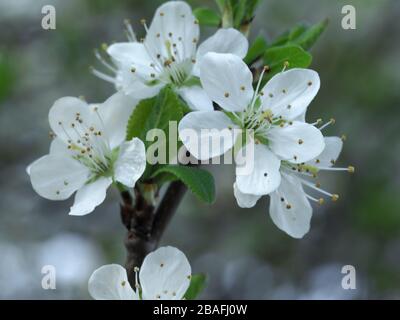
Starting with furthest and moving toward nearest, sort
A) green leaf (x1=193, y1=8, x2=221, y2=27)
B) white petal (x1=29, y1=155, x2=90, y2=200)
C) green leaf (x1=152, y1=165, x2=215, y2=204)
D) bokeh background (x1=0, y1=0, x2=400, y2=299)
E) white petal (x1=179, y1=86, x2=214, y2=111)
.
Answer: bokeh background (x1=0, y1=0, x2=400, y2=299)
green leaf (x1=193, y1=8, x2=221, y2=27)
white petal (x1=29, y1=155, x2=90, y2=200)
white petal (x1=179, y1=86, x2=214, y2=111)
green leaf (x1=152, y1=165, x2=215, y2=204)

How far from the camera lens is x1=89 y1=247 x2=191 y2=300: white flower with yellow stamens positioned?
1.35 metres

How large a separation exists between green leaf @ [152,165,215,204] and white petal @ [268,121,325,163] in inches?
6.8

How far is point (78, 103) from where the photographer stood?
1.57m

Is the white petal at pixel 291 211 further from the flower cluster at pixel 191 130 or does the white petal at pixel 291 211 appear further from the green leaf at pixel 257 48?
the green leaf at pixel 257 48

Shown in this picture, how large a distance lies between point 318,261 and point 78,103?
7.07 feet

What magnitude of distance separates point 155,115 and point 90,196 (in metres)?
0.23

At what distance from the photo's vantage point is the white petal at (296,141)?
4.53 feet

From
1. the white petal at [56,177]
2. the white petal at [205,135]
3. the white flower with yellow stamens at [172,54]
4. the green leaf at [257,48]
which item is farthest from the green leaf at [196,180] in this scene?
the green leaf at [257,48]

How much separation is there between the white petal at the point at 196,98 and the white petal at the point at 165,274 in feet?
0.99

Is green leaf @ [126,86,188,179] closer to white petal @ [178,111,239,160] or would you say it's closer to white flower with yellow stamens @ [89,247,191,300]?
white petal @ [178,111,239,160]

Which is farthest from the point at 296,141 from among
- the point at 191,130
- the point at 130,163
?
the point at 130,163

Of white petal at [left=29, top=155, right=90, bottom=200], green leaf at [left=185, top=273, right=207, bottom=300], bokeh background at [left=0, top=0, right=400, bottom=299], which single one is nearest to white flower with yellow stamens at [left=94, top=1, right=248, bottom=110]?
white petal at [left=29, top=155, right=90, bottom=200]
